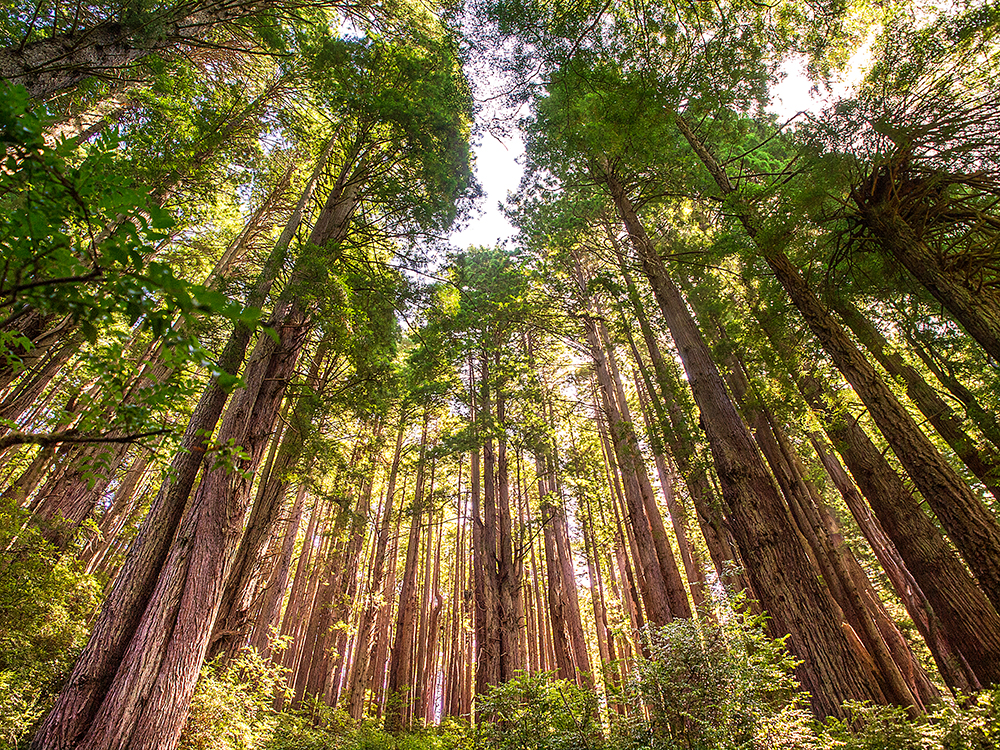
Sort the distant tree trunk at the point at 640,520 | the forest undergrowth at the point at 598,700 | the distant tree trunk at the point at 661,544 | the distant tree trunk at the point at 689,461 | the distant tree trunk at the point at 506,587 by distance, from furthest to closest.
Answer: the distant tree trunk at the point at 506,587 < the distant tree trunk at the point at 640,520 < the distant tree trunk at the point at 661,544 < the distant tree trunk at the point at 689,461 < the forest undergrowth at the point at 598,700

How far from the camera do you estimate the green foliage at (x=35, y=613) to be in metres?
5.23

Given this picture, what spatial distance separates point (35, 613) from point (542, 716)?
7.50 m

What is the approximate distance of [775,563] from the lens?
442cm

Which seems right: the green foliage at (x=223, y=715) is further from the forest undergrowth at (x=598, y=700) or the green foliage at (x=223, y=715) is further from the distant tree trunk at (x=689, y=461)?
the distant tree trunk at (x=689, y=461)

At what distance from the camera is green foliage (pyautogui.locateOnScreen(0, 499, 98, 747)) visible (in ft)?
17.2

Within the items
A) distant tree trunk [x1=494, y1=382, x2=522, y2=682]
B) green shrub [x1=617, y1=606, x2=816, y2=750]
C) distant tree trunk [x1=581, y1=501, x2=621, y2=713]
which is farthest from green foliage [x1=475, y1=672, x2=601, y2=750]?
distant tree trunk [x1=581, y1=501, x2=621, y2=713]

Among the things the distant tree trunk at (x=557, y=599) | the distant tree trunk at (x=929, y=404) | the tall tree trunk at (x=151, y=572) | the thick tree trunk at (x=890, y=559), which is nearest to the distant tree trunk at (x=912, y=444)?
the distant tree trunk at (x=929, y=404)

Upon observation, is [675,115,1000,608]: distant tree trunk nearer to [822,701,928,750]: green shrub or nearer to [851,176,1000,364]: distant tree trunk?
[851,176,1000,364]: distant tree trunk

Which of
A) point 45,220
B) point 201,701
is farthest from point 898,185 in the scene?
point 201,701

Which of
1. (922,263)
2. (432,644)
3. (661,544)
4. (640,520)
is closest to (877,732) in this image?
(922,263)

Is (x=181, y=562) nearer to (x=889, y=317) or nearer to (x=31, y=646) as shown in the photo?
(x=31, y=646)

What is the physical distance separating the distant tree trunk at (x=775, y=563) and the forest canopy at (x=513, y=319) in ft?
0.10

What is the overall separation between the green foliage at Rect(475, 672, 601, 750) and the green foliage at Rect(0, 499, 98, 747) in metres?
5.37

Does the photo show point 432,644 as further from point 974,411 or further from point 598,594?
point 974,411
